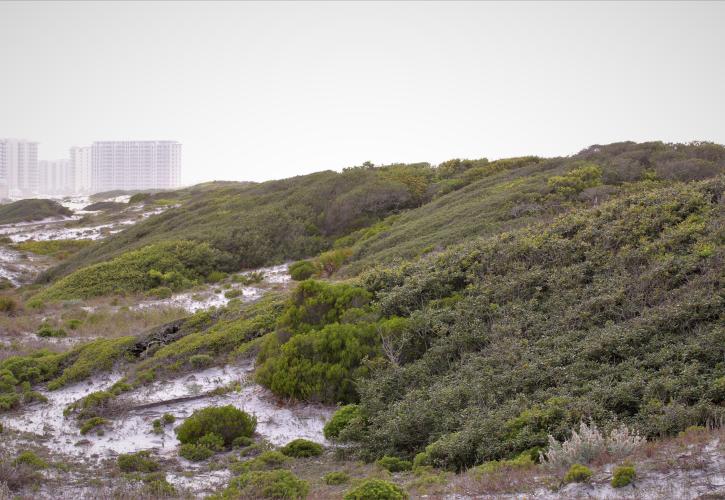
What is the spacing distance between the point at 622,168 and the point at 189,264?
17605 mm

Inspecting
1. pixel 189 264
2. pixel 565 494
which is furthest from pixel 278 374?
pixel 189 264

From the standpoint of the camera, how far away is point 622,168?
22453 mm

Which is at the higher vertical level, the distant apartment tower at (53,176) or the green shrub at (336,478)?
the distant apartment tower at (53,176)

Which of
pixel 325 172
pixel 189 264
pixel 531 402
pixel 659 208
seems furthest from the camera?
pixel 325 172

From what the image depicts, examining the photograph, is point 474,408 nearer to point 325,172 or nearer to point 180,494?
point 180,494

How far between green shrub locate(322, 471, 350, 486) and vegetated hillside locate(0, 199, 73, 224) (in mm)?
55909

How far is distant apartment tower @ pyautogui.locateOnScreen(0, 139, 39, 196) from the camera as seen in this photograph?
17512 cm

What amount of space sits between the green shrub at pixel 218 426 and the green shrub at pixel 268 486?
216cm

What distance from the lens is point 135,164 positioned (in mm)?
162625

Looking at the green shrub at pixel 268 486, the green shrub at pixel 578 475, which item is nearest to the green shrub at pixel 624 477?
the green shrub at pixel 578 475

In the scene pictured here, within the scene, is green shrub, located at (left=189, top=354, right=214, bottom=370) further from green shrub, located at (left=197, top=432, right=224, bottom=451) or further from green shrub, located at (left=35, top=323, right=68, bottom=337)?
green shrub, located at (left=35, top=323, right=68, bottom=337)

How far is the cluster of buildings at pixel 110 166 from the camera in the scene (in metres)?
161

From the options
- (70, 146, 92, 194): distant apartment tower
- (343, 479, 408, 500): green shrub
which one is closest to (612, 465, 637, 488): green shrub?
(343, 479, 408, 500): green shrub

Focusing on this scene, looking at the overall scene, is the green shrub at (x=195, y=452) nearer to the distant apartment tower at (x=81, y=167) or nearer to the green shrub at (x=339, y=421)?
the green shrub at (x=339, y=421)
